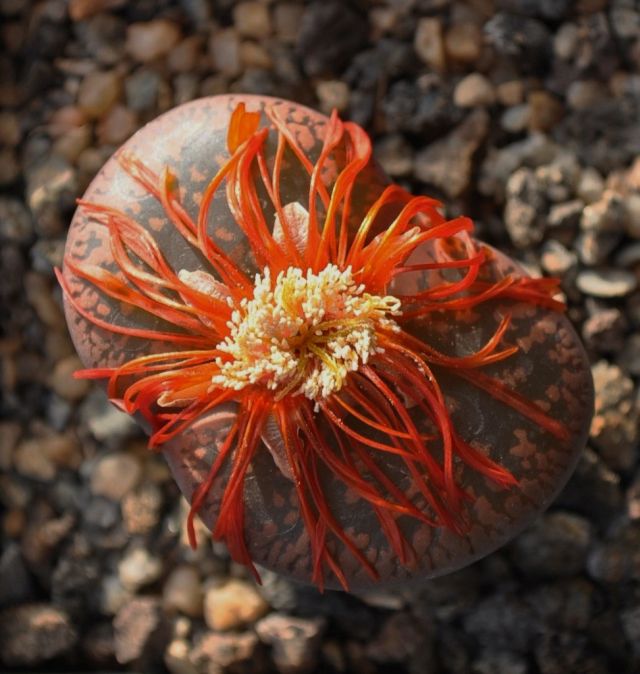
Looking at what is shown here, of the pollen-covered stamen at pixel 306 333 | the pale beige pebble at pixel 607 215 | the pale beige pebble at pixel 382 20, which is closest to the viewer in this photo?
the pollen-covered stamen at pixel 306 333

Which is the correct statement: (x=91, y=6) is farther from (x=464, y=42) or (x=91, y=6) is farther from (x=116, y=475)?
(x=116, y=475)

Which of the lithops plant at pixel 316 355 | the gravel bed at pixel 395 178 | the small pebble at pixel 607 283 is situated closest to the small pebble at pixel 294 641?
the gravel bed at pixel 395 178

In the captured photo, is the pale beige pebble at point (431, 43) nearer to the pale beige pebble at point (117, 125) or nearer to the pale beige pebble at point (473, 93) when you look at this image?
the pale beige pebble at point (473, 93)

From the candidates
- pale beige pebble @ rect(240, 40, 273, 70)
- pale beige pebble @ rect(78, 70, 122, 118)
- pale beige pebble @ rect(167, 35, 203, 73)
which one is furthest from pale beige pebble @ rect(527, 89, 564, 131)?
pale beige pebble @ rect(78, 70, 122, 118)

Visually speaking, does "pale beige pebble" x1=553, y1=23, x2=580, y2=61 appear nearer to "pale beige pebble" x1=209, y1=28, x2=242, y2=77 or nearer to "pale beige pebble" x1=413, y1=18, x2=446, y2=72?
"pale beige pebble" x1=413, y1=18, x2=446, y2=72

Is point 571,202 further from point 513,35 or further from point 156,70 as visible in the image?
point 156,70

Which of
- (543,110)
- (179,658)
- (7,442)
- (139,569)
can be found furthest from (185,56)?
(179,658)

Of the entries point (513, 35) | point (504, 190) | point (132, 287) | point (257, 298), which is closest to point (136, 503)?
point (132, 287)
